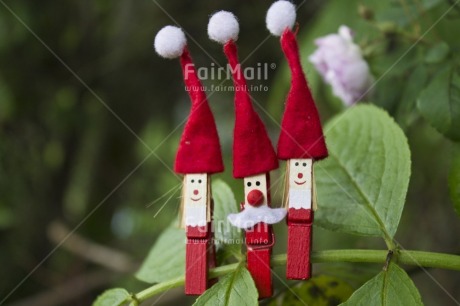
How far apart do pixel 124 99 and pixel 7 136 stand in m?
0.23

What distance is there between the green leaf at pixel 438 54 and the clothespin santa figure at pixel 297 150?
237mm

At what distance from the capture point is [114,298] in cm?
52

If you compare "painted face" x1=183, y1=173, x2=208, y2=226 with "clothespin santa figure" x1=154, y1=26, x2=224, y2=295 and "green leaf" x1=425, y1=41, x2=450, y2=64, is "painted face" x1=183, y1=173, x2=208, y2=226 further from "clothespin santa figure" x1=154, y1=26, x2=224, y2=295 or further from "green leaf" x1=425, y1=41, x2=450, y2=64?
"green leaf" x1=425, y1=41, x2=450, y2=64

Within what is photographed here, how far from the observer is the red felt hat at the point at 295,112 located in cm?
49

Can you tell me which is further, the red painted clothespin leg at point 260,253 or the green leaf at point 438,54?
the green leaf at point 438,54

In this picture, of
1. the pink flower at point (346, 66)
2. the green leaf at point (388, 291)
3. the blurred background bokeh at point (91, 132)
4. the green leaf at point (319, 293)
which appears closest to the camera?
the green leaf at point (388, 291)

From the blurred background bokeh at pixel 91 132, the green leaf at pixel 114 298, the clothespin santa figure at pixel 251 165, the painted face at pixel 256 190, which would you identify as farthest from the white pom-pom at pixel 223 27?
the blurred background bokeh at pixel 91 132

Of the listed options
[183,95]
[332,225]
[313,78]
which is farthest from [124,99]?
[332,225]

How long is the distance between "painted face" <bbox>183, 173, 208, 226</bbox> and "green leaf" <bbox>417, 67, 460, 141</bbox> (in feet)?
0.86

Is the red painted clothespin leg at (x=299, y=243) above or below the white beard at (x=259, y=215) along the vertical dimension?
below

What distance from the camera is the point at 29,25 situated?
1190 millimetres

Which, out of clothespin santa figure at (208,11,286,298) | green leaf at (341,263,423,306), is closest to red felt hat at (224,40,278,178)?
clothespin santa figure at (208,11,286,298)

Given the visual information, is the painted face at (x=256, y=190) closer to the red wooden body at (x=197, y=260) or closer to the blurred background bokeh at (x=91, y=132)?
the red wooden body at (x=197, y=260)

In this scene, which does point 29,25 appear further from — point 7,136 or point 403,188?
point 403,188
